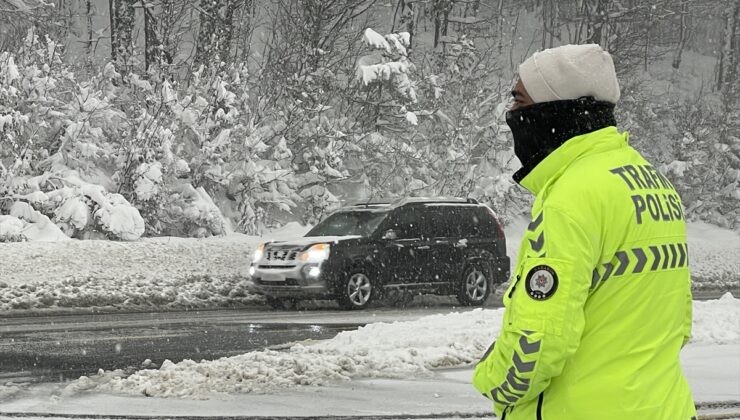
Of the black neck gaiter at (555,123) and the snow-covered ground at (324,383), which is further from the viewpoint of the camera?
the snow-covered ground at (324,383)

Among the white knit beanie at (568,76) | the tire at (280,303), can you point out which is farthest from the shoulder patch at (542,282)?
the tire at (280,303)

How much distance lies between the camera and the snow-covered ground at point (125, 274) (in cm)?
1692

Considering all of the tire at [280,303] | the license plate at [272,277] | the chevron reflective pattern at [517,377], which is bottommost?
the tire at [280,303]

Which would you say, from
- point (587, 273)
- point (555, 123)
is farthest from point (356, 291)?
point (587, 273)

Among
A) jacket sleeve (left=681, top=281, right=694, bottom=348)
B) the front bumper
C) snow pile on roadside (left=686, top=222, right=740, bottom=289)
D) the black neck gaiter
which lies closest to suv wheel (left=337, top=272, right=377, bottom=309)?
the front bumper

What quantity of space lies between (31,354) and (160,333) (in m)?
2.25

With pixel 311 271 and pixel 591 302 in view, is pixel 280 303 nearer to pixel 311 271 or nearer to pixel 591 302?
pixel 311 271

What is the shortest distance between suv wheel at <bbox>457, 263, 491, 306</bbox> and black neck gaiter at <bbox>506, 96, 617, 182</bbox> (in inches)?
632

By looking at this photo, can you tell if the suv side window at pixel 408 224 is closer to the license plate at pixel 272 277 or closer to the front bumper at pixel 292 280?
the front bumper at pixel 292 280

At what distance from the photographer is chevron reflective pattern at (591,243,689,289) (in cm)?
277

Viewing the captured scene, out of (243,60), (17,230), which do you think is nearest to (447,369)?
(17,230)

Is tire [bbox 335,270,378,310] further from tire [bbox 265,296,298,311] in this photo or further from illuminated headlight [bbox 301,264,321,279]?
tire [bbox 265,296,298,311]

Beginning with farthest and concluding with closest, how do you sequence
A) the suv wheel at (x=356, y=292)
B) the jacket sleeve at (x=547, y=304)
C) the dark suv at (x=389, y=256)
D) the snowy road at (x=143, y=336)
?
the suv wheel at (x=356, y=292) < the dark suv at (x=389, y=256) < the snowy road at (x=143, y=336) < the jacket sleeve at (x=547, y=304)

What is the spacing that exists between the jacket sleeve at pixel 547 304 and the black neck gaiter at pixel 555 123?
264 mm
